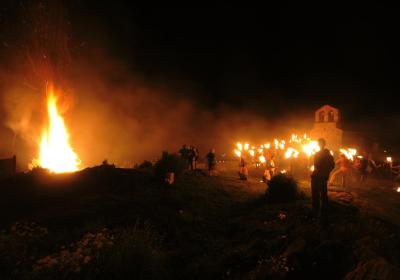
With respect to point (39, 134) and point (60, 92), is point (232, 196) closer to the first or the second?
point (60, 92)

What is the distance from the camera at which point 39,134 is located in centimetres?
3167

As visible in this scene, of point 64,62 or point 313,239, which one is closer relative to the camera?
point 313,239

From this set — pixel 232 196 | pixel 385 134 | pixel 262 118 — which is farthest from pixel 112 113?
pixel 385 134

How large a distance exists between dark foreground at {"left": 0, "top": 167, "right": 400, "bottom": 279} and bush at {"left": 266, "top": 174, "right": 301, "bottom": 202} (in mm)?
473

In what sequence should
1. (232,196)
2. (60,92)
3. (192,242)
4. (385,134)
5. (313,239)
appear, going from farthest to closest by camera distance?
(385,134) < (60,92) < (232,196) < (192,242) < (313,239)

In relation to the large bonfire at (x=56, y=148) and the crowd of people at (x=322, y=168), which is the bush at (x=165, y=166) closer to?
→ the crowd of people at (x=322, y=168)

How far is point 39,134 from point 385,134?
3834 cm

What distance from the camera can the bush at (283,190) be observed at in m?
12.3

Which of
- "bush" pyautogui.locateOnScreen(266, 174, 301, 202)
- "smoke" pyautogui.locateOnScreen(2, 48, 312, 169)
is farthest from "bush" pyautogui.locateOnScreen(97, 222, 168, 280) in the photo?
"smoke" pyautogui.locateOnScreen(2, 48, 312, 169)

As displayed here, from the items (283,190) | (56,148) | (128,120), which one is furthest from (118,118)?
(283,190)

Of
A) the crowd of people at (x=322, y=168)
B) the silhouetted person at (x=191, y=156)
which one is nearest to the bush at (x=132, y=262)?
the crowd of people at (x=322, y=168)

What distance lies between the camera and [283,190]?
12.3m

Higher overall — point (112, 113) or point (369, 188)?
point (112, 113)

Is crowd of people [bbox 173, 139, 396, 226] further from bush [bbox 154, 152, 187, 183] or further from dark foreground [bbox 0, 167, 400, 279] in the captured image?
bush [bbox 154, 152, 187, 183]
